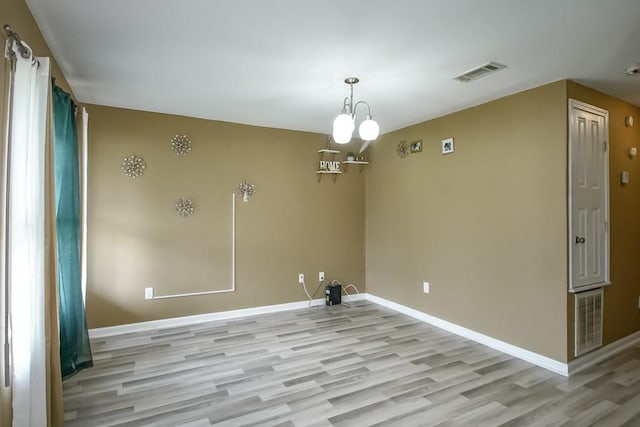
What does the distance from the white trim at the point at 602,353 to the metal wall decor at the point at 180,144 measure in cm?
423

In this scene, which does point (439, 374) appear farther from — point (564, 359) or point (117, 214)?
point (117, 214)

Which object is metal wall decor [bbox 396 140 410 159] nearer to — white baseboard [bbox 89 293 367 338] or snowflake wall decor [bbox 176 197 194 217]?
white baseboard [bbox 89 293 367 338]

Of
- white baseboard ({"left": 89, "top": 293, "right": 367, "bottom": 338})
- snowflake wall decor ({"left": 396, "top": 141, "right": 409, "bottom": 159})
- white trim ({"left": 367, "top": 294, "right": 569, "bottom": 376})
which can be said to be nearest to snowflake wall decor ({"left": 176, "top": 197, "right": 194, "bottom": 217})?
white baseboard ({"left": 89, "top": 293, "right": 367, "bottom": 338})

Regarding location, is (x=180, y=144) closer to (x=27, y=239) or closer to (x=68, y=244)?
(x=68, y=244)

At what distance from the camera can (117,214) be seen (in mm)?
3666

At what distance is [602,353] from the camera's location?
10.1 ft

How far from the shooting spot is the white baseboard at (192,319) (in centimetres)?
362

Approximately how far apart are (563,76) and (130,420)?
398 centimetres

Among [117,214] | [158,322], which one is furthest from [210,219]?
[158,322]

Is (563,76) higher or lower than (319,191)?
higher

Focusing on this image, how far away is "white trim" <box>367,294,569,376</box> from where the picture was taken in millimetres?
2847

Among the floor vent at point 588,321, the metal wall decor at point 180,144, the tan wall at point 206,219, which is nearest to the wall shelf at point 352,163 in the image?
the tan wall at point 206,219

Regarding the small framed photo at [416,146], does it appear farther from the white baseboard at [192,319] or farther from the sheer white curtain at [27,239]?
the sheer white curtain at [27,239]

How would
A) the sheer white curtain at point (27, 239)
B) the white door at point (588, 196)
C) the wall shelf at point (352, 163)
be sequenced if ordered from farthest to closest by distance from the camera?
1. the wall shelf at point (352, 163)
2. the white door at point (588, 196)
3. the sheer white curtain at point (27, 239)
